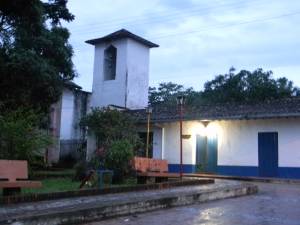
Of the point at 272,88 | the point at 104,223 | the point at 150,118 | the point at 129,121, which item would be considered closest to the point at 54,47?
the point at 129,121

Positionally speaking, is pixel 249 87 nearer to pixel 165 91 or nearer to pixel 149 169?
pixel 165 91

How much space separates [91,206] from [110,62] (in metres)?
24.0

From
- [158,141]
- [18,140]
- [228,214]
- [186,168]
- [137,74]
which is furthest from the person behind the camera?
[137,74]

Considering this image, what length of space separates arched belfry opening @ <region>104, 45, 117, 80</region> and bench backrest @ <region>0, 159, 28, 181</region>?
21758mm

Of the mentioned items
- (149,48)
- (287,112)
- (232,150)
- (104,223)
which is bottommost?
(104,223)

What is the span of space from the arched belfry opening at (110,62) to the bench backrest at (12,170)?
21.8m

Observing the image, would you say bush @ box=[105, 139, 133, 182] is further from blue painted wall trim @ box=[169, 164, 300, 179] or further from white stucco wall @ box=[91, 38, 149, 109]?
white stucco wall @ box=[91, 38, 149, 109]

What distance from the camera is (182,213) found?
970 cm

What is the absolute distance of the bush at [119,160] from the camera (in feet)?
48.4

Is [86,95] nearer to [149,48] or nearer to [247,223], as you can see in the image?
[149,48]

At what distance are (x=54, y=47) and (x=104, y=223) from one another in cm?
1155

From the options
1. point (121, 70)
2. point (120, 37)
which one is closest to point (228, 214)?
point (121, 70)

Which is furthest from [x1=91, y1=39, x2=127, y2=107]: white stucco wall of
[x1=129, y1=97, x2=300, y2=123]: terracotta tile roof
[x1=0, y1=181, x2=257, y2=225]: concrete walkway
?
[x1=0, y1=181, x2=257, y2=225]: concrete walkway

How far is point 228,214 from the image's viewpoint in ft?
31.7
